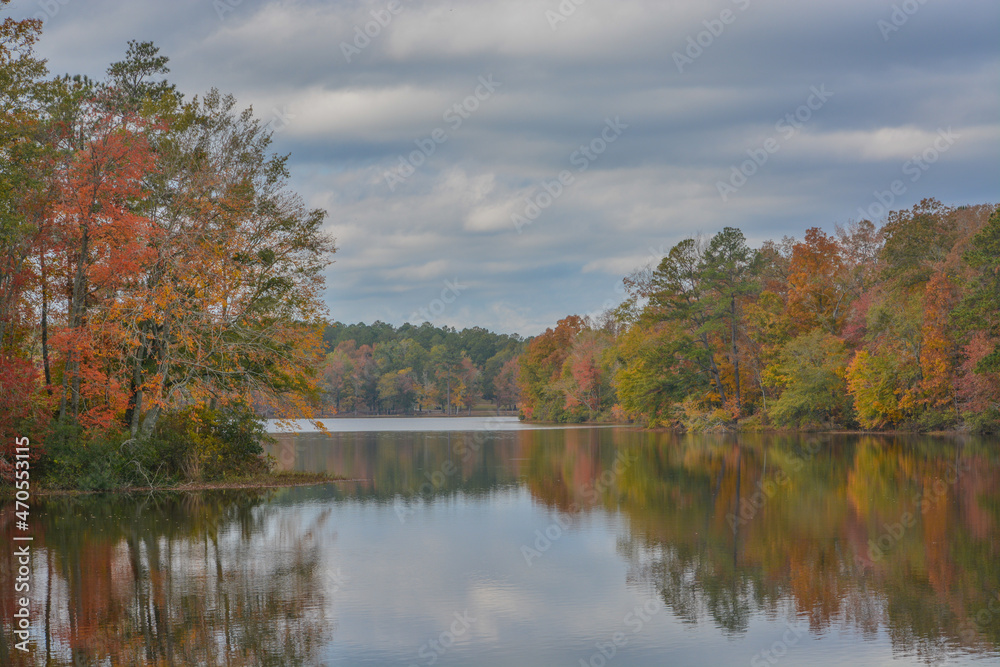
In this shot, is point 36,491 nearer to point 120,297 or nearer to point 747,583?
point 120,297

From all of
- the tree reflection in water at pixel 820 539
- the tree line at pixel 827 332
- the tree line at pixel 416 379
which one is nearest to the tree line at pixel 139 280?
the tree reflection in water at pixel 820 539

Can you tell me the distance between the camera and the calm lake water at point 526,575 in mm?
10055
